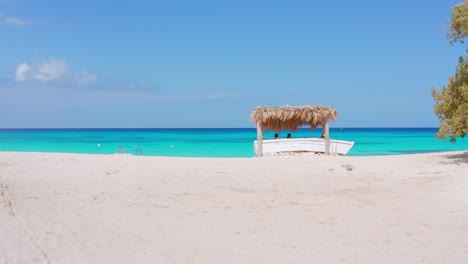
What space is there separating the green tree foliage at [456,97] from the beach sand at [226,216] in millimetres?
1647

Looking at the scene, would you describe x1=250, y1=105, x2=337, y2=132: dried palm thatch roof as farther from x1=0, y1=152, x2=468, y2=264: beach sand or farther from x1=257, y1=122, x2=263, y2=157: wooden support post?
x1=0, y1=152, x2=468, y2=264: beach sand

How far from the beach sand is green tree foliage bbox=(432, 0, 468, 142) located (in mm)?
1647

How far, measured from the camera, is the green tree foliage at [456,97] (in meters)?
11.9

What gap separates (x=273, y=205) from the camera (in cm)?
747

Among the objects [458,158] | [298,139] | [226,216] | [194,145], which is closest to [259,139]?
[298,139]

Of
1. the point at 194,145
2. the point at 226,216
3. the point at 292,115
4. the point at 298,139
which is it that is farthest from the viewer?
the point at 194,145

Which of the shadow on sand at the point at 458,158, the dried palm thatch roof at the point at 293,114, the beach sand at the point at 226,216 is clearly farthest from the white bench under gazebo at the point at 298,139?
the beach sand at the point at 226,216

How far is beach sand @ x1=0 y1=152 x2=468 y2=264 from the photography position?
4953 millimetres

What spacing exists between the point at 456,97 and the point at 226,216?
29.3 feet

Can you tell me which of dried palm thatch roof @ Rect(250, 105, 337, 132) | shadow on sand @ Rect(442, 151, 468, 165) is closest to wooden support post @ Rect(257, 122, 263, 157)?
dried palm thatch roof @ Rect(250, 105, 337, 132)

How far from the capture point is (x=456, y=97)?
42.2 ft

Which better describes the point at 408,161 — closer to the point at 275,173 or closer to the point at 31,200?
the point at 275,173

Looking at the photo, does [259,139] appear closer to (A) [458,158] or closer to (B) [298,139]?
(B) [298,139]

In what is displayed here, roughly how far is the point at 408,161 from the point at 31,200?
1075 centimetres
